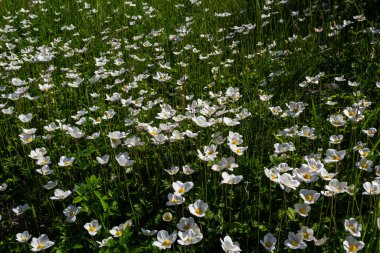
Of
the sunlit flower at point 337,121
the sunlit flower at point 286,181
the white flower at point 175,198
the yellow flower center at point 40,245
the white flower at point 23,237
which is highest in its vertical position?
the sunlit flower at point 286,181

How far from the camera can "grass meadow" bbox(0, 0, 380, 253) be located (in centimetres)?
248

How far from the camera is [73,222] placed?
2793 mm

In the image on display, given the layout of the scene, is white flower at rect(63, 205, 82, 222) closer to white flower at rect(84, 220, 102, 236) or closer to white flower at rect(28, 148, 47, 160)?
white flower at rect(84, 220, 102, 236)

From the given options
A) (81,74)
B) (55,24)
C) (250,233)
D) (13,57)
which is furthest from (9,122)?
(55,24)

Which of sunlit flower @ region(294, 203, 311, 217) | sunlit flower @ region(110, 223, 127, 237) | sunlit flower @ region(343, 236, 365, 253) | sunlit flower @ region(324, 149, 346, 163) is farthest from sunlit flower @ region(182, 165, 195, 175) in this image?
sunlit flower @ region(343, 236, 365, 253)

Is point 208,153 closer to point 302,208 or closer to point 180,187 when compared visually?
point 180,187

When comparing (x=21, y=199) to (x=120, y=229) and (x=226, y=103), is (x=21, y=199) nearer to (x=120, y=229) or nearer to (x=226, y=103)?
(x=120, y=229)

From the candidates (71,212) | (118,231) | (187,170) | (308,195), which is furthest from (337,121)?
(71,212)

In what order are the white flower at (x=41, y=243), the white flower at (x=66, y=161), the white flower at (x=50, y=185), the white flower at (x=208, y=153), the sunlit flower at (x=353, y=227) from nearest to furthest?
the sunlit flower at (x=353, y=227) → the white flower at (x=41, y=243) → the white flower at (x=208, y=153) → the white flower at (x=50, y=185) → the white flower at (x=66, y=161)

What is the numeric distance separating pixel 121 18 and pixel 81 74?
222 centimetres

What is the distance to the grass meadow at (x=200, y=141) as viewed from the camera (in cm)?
248

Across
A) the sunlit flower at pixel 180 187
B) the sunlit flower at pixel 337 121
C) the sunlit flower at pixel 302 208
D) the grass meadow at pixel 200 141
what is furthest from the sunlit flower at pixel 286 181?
the sunlit flower at pixel 337 121

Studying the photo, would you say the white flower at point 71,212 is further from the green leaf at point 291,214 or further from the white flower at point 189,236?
the green leaf at point 291,214

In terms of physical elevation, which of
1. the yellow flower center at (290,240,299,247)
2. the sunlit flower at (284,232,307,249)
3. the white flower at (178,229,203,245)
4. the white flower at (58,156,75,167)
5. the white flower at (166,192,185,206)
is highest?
the white flower at (166,192,185,206)
